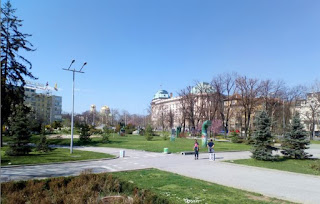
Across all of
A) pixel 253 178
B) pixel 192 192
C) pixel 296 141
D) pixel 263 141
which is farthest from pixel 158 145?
pixel 192 192

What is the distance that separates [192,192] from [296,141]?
14795 mm

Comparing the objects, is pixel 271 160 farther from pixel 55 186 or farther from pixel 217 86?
pixel 217 86

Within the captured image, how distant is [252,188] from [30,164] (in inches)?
522

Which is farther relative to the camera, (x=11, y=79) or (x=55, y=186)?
(x=11, y=79)

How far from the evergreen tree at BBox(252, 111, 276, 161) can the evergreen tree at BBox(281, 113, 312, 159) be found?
257 cm

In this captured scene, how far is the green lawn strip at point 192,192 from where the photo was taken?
8.00 metres

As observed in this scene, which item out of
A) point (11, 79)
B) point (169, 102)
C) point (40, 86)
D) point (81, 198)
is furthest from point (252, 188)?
point (40, 86)

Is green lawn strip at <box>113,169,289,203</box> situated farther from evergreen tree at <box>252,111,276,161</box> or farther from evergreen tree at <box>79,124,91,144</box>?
evergreen tree at <box>79,124,91,144</box>

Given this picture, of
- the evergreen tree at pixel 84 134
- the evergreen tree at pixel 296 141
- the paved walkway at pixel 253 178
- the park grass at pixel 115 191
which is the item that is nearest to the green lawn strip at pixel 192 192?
the park grass at pixel 115 191

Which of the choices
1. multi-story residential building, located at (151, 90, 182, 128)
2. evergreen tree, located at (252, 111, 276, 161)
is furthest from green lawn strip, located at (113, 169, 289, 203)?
multi-story residential building, located at (151, 90, 182, 128)

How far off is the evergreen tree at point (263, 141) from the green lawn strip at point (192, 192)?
9.65 meters

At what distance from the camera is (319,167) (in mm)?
15047

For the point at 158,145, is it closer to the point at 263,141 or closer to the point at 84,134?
the point at 84,134

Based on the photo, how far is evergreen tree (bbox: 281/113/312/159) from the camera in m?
19.3
